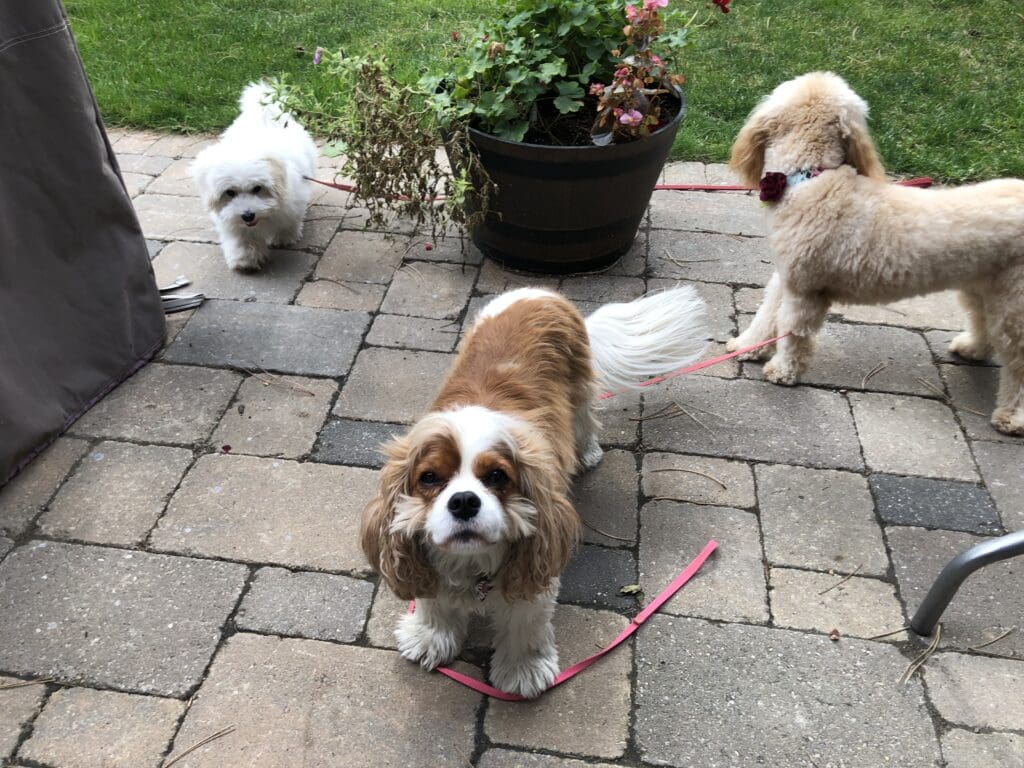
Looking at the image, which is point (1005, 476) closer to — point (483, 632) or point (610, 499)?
point (610, 499)

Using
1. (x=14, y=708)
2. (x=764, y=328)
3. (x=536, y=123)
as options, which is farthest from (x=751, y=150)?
(x=14, y=708)

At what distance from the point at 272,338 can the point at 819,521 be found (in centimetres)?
255

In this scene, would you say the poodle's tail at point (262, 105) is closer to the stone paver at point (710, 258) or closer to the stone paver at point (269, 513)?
the stone paver at point (269, 513)

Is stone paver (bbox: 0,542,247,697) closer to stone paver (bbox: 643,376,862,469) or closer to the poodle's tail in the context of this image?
stone paver (bbox: 643,376,862,469)

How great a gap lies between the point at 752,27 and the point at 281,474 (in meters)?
5.59

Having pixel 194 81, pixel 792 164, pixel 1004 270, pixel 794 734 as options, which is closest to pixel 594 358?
pixel 792 164

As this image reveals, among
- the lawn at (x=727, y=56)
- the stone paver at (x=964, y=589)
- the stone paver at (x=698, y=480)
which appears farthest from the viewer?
the lawn at (x=727, y=56)

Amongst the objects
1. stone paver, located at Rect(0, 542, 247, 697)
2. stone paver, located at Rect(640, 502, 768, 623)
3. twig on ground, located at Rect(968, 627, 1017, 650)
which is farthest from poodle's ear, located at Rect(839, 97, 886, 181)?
stone paver, located at Rect(0, 542, 247, 697)

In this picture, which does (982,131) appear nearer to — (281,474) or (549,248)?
(549,248)

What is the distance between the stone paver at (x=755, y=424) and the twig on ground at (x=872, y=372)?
152mm

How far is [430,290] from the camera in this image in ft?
13.3

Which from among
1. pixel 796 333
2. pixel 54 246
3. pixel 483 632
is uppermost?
pixel 54 246

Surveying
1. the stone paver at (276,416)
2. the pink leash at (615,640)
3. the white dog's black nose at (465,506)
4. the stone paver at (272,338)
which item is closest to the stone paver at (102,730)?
the pink leash at (615,640)

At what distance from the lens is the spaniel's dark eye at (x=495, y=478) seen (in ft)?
6.44
